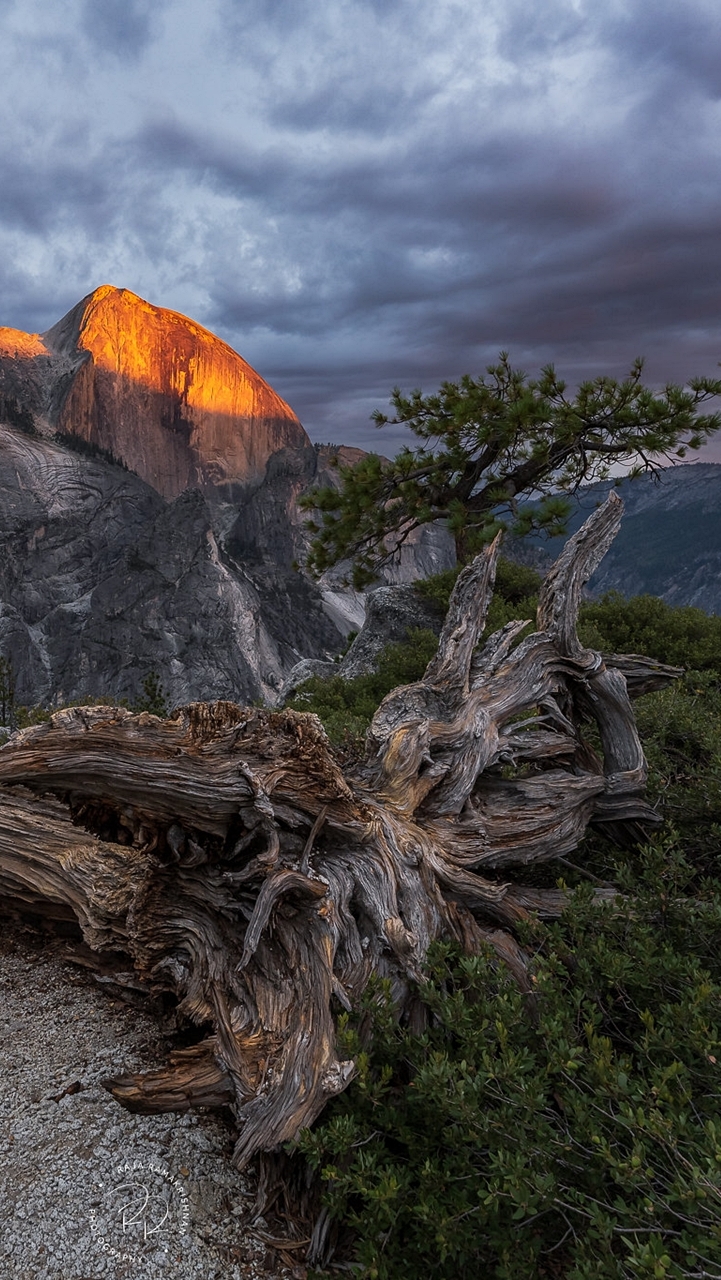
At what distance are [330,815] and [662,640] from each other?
11346mm

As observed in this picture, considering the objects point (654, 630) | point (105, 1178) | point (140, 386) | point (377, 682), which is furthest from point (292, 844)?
point (140, 386)

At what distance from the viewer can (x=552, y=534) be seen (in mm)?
14250

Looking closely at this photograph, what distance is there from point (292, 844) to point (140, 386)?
133331 mm

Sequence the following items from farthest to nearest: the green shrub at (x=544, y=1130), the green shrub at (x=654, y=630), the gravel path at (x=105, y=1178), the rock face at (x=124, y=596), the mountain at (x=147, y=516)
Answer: the mountain at (x=147, y=516) → the rock face at (x=124, y=596) → the green shrub at (x=654, y=630) → the gravel path at (x=105, y=1178) → the green shrub at (x=544, y=1130)

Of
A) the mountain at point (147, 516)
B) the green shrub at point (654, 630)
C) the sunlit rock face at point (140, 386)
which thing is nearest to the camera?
the green shrub at point (654, 630)

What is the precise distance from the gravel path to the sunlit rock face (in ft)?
435

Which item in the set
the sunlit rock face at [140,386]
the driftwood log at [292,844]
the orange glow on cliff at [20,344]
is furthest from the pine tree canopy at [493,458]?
the orange glow on cliff at [20,344]

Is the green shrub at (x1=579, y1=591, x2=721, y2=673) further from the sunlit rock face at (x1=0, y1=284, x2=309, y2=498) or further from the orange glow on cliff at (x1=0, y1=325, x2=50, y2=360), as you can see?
the orange glow on cliff at (x1=0, y1=325, x2=50, y2=360)

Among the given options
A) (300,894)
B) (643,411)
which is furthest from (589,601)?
(300,894)

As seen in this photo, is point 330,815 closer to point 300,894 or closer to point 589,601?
point 300,894

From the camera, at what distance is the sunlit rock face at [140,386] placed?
122562 mm

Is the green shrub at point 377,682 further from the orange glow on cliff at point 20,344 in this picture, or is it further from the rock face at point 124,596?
the orange glow on cliff at point 20,344

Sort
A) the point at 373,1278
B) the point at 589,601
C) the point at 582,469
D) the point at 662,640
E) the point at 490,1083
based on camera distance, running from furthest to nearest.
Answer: the point at 589,601 < the point at 582,469 < the point at 662,640 < the point at 490,1083 < the point at 373,1278

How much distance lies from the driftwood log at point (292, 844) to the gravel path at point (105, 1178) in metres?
0.23
